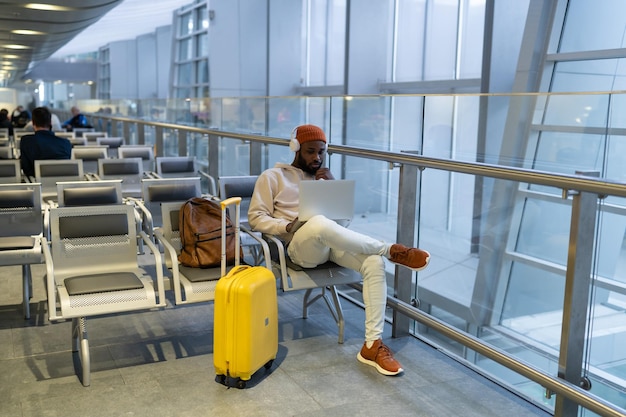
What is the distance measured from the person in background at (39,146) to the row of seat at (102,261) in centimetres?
286

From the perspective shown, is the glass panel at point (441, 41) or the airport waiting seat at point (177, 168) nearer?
the airport waiting seat at point (177, 168)

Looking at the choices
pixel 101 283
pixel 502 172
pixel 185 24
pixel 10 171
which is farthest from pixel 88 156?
pixel 185 24

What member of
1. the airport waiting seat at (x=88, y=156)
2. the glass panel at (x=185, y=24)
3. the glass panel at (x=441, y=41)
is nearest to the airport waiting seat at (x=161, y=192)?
the airport waiting seat at (x=88, y=156)

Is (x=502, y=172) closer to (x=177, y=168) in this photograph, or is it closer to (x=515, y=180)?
(x=515, y=180)

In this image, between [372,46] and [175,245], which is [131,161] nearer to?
[175,245]

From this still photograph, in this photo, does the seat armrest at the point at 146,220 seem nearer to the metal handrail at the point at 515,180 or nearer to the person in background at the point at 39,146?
Answer: the metal handrail at the point at 515,180

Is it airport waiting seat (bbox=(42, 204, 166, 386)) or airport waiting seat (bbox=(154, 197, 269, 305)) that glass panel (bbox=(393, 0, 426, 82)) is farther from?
airport waiting seat (bbox=(42, 204, 166, 386))

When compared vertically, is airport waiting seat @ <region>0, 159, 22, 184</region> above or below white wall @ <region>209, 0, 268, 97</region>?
below

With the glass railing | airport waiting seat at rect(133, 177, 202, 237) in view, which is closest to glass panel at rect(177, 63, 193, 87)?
the glass railing

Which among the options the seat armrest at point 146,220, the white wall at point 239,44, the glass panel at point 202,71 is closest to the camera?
the seat armrest at point 146,220

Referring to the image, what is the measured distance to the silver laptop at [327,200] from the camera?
13.6 ft

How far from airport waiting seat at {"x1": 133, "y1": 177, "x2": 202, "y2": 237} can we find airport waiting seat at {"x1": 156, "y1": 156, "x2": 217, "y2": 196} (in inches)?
→ 73.8

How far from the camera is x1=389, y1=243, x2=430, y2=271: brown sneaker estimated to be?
383cm

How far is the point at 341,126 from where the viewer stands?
845 centimetres
